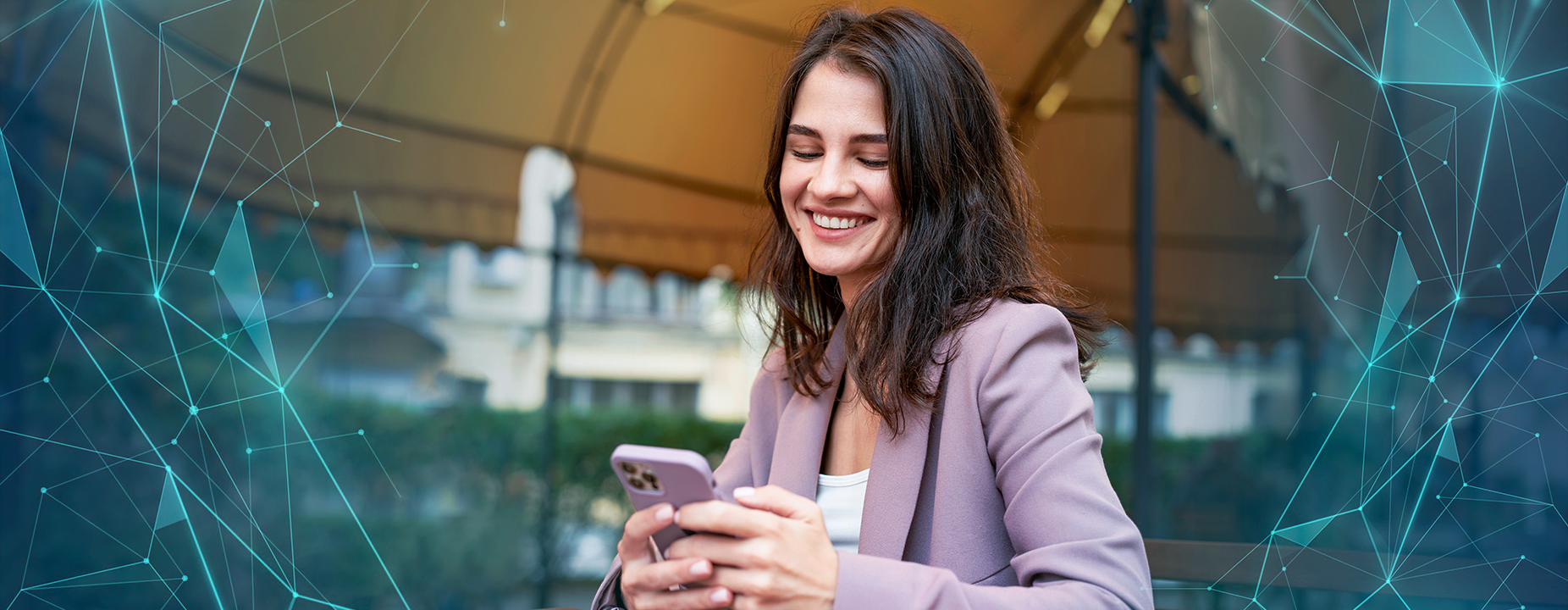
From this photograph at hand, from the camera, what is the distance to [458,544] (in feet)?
13.5

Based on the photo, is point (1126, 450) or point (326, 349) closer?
point (326, 349)

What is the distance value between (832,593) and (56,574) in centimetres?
178

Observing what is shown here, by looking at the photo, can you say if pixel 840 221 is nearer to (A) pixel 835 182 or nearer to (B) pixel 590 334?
(A) pixel 835 182

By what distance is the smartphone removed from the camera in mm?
832

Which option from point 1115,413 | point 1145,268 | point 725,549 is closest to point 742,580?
point 725,549

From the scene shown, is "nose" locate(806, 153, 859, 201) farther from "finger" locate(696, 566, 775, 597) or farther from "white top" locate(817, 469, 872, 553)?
"finger" locate(696, 566, 775, 597)

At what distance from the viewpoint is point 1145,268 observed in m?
3.46

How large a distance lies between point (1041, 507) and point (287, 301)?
6.54 ft

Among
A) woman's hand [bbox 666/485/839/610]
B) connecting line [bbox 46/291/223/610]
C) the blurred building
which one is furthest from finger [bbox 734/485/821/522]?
the blurred building

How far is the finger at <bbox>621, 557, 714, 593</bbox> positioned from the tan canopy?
84cm

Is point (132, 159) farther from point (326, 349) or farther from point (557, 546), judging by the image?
point (557, 546)

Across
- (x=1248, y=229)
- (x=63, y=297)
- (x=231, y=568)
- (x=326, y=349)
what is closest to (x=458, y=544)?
(x=326, y=349)

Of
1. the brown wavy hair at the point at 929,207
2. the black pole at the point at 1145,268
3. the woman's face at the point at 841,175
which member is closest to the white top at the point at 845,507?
the brown wavy hair at the point at 929,207

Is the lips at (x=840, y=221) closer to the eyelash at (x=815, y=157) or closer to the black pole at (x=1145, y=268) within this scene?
the eyelash at (x=815, y=157)
